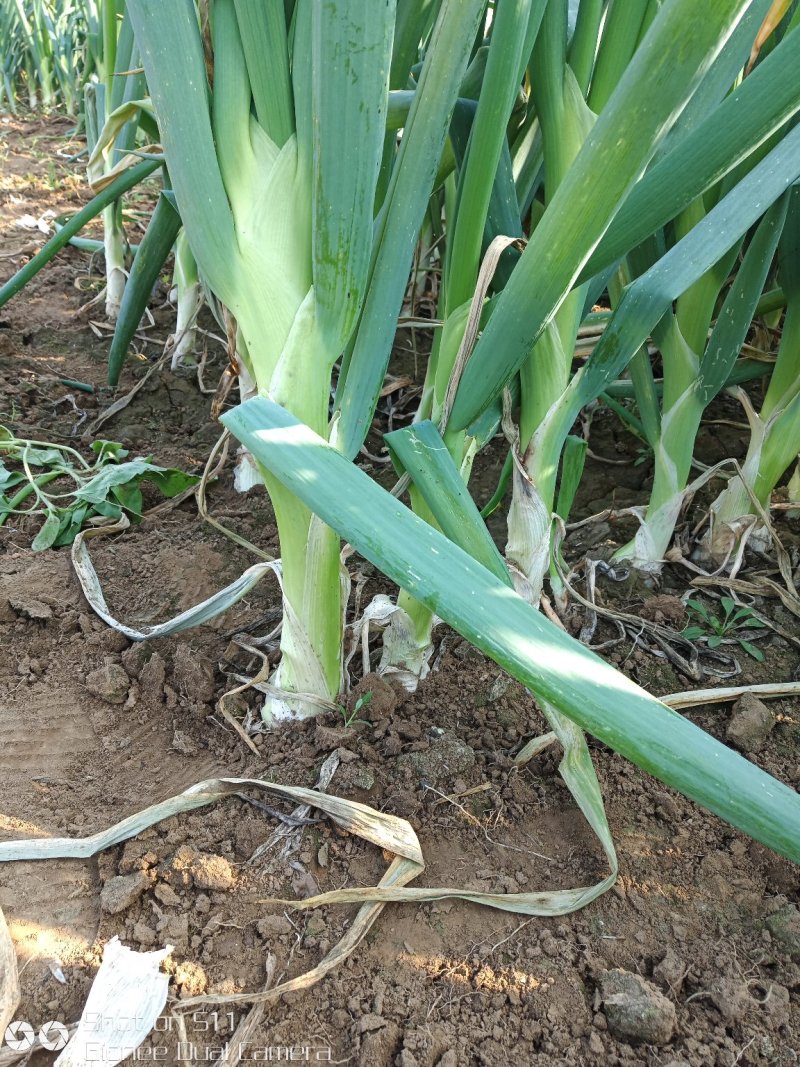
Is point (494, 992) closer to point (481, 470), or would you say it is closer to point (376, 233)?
point (376, 233)

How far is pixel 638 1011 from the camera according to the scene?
2.77ft

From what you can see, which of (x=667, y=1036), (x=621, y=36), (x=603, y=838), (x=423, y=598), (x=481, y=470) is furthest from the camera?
(x=481, y=470)

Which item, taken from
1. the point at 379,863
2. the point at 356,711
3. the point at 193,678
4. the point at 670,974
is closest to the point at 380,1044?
the point at 379,863

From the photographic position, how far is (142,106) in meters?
1.22

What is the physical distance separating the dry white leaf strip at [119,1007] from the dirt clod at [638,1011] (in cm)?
46

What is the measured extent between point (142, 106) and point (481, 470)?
97 centimetres

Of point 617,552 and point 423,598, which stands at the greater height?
point 423,598

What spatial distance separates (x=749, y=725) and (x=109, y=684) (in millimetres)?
935

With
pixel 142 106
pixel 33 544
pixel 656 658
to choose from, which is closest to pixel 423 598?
pixel 656 658

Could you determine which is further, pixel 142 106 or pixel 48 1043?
pixel 142 106

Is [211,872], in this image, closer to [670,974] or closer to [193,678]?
[193,678]

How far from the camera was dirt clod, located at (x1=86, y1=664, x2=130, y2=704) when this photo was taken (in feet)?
3.99

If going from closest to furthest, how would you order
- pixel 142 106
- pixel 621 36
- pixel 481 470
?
pixel 621 36 < pixel 142 106 < pixel 481 470

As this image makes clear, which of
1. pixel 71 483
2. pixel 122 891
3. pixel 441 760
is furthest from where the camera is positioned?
pixel 71 483
